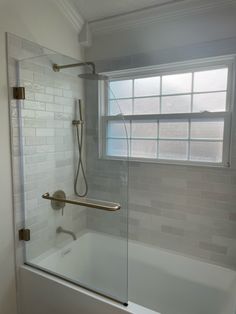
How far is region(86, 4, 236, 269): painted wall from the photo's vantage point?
186cm

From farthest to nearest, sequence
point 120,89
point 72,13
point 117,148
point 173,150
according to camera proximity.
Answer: point 120,89
point 117,148
point 173,150
point 72,13

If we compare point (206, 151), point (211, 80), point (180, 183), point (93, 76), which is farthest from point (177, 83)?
point (180, 183)

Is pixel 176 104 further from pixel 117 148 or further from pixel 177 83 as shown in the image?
pixel 117 148

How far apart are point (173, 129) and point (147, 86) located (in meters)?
0.49

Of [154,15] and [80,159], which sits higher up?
[154,15]

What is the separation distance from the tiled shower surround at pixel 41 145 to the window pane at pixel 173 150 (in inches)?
33.0

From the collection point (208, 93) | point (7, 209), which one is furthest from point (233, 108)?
point (7, 209)

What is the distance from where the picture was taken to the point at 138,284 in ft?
6.98

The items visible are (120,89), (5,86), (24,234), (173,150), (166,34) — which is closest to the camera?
(5,86)

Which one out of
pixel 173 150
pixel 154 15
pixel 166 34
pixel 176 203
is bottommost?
pixel 176 203

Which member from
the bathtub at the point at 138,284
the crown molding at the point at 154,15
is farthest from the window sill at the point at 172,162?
the crown molding at the point at 154,15

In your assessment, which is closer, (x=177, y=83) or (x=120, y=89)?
(x=177, y=83)

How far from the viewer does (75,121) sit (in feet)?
7.36

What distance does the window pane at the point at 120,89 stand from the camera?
239 cm
